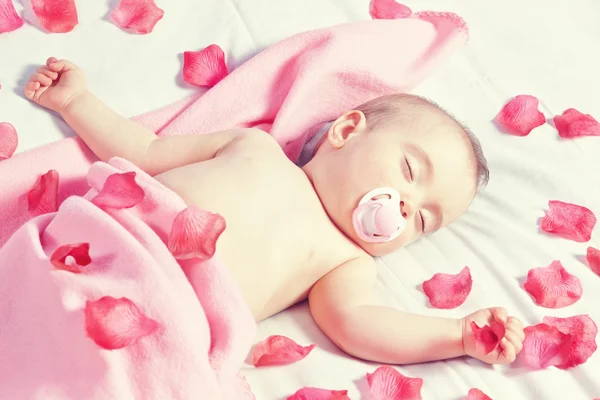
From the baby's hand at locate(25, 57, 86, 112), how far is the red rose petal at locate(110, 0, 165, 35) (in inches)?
6.7

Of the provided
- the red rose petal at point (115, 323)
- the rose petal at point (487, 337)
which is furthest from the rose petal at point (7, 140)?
the rose petal at point (487, 337)

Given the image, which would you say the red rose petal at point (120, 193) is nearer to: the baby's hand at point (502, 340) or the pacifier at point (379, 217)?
the pacifier at point (379, 217)

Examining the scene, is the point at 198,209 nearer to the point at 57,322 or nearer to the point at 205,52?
the point at 57,322

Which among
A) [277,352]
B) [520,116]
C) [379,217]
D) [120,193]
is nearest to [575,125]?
[520,116]

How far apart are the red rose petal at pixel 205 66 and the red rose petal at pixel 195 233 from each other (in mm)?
509

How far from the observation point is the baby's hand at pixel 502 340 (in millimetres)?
1258

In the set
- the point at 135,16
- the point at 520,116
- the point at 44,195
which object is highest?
the point at 135,16

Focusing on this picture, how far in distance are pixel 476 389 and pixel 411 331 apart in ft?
0.43

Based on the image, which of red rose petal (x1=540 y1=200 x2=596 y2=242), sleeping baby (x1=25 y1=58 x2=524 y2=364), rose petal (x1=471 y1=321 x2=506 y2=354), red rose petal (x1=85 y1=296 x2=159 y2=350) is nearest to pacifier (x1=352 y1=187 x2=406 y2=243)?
sleeping baby (x1=25 y1=58 x2=524 y2=364)

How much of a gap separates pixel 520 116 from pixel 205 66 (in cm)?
66

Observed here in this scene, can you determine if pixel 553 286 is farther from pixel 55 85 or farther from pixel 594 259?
pixel 55 85

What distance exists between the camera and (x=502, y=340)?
126 centimetres

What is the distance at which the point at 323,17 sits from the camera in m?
1.79

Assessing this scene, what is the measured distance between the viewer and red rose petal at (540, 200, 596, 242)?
59.7 inches
